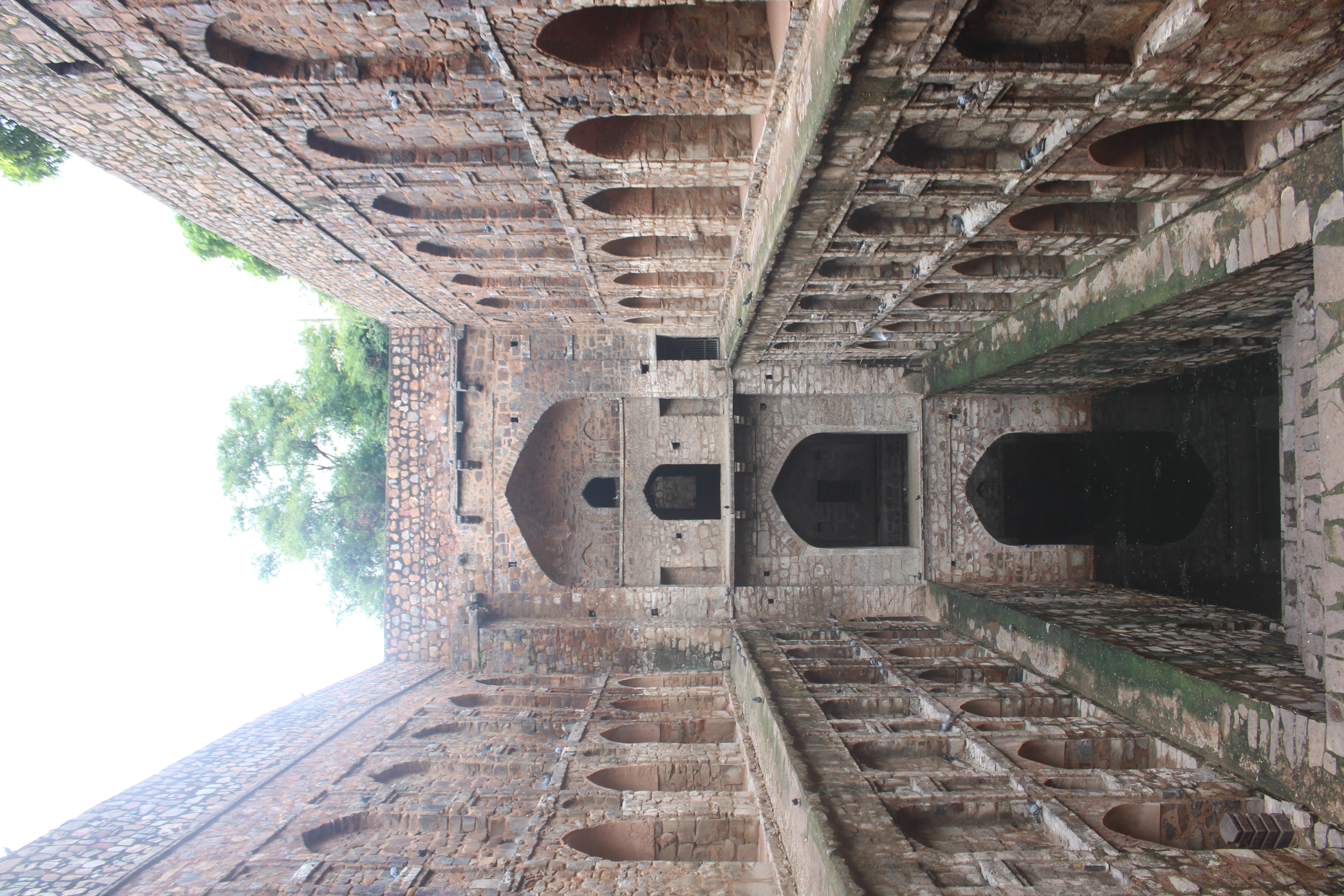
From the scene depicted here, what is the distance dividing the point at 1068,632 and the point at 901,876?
5.45 meters

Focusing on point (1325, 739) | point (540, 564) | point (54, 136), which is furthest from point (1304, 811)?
point (54, 136)

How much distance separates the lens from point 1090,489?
50.1 feet

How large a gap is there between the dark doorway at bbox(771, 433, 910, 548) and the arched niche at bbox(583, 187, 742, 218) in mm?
9393

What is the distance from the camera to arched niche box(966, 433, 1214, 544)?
1348 centimetres

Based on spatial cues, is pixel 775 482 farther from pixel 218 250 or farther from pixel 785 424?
pixel 218 250

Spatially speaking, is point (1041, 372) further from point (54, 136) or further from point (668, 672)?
point (54, 136)

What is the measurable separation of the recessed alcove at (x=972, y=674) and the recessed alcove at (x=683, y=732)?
330cm

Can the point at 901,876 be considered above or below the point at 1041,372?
below

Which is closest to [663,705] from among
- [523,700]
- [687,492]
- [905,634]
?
[523,700]

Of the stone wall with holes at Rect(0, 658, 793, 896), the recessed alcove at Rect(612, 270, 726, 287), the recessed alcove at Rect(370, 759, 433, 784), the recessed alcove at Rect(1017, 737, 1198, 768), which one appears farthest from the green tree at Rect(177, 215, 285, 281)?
the recessed alcove at Rect(1017, 737, 1198, 768)

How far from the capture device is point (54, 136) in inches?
323

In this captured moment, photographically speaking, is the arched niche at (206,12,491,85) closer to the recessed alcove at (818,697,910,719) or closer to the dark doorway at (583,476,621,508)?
the recessed alcove at (818,697,910,719)

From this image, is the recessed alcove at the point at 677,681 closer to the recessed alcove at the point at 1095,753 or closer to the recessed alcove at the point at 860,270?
the recessed alcove at the point at 1095,753

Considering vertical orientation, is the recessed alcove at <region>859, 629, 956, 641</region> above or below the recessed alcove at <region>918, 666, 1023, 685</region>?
above
